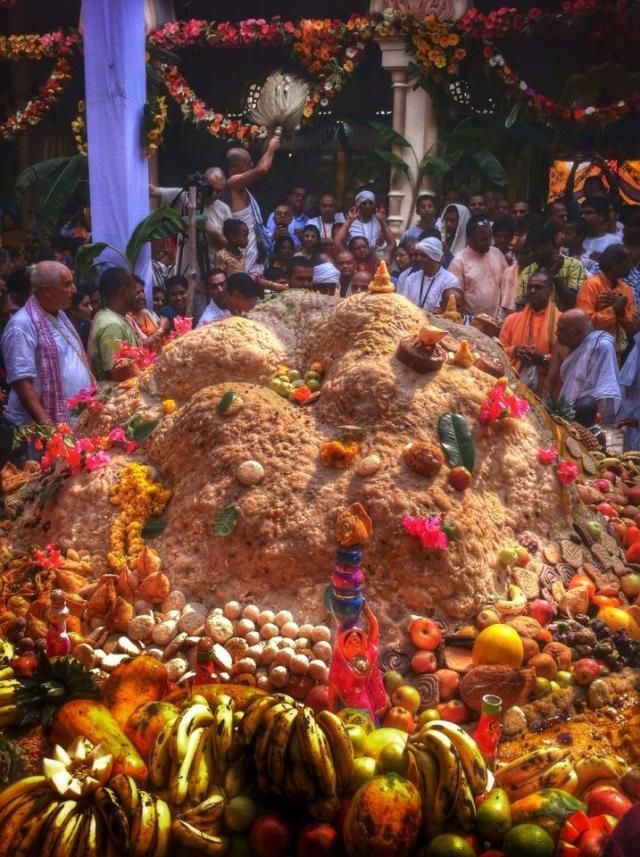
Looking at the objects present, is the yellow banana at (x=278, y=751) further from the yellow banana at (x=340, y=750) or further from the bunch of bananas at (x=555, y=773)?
the bunch of bananas at (x=555, y=773)

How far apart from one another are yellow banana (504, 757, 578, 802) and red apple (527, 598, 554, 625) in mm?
1105

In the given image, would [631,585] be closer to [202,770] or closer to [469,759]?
[469,759]

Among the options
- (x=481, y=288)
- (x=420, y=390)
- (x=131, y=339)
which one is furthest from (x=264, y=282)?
(x=420, y=390)

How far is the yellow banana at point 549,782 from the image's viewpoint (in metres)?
2.56

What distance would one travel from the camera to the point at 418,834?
7.72 ft

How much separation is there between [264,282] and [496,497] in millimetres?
4589

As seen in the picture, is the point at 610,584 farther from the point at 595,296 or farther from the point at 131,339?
the point at 595,296

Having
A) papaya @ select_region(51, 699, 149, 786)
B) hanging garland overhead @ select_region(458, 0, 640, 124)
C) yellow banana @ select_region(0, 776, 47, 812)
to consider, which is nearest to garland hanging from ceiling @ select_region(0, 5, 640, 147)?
hanging garland overhead @ select_region(458, 0, 640, 124)

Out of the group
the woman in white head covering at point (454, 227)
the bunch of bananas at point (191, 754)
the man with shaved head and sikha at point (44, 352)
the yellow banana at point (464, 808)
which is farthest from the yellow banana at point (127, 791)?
the woman in white head covering at point (454, 227)

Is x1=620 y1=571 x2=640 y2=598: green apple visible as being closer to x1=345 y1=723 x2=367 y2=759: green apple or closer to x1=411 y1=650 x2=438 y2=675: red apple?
x1=411 y1=650 x2=438 y2=675: red apple

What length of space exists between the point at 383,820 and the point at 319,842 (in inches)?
7.5

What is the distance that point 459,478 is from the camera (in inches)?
148

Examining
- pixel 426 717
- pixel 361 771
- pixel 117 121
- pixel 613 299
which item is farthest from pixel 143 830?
pixel 117 121

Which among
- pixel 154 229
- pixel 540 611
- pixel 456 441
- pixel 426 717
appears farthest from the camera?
pixel 154 229
